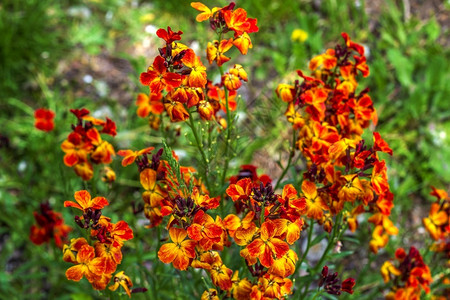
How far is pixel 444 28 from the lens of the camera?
13.7 ft

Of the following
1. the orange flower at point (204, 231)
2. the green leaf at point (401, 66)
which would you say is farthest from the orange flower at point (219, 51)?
the green leaf at point (401, 66)

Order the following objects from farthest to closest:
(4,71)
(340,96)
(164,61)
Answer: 1. (4,71)
2. (340,96)
3. (164,61)

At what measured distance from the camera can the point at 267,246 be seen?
1430 mm

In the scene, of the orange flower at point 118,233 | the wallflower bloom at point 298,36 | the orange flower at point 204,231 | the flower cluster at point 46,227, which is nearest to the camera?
the orange flower at point 204,231

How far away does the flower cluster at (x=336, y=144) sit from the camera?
5.28ft

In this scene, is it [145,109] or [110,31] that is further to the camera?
[110,31]

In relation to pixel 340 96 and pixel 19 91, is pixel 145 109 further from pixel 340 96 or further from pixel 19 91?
pixel 19 91

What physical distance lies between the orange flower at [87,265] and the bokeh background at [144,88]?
1305 millimetres

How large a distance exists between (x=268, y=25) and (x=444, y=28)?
1.40 m

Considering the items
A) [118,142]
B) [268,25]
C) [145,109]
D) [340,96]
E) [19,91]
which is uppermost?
[340,96]

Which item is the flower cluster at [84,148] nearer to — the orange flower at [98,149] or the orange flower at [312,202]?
the orange flower at [98,149]

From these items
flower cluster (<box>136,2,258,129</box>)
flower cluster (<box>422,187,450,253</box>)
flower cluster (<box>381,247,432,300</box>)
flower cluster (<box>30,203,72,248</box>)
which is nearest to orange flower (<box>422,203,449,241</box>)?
flower cluster (<box>422,187,450,253</box>)

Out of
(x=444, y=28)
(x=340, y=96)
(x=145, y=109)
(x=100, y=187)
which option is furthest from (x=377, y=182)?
(x=444, y=28)

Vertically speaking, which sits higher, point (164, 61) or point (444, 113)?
point (444, 113)
